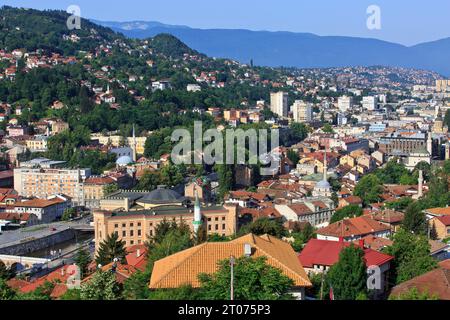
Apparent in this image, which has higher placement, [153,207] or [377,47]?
[377,47]

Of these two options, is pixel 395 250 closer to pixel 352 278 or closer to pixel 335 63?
pixel 352 278

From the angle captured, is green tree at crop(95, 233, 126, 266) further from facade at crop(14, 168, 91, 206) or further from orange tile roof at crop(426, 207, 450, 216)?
facade at crop(14, 168, 91, 206)

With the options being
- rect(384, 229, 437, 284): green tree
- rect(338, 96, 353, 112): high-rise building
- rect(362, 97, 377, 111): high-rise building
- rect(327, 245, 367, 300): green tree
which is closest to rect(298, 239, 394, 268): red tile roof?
rect(384, 229, 437, 284): green tree

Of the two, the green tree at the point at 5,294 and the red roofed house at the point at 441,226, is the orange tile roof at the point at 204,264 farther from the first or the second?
the red roofed house at the point at 441,226

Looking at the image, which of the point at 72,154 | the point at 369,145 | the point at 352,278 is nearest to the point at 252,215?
the point at 352,278

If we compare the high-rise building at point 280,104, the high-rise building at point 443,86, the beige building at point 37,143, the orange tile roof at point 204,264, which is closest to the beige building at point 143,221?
the orange tile roof at point 204,264

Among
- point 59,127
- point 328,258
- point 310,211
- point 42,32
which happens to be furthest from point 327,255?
point 42,32
